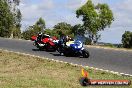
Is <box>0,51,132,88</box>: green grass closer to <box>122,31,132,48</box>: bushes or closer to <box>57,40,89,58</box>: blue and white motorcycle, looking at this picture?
<box>57,40,89,58</box>: blue and white motorcycle

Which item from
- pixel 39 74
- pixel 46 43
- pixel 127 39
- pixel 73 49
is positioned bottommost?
pixel 39 74

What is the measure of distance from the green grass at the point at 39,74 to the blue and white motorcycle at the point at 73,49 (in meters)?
3.18

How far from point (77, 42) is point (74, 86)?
453 inches

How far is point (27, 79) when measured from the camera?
1341cm

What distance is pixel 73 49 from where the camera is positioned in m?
23.4

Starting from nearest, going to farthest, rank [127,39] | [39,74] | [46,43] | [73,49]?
[39,74] → [73,49] → [46,43] → [127,39]

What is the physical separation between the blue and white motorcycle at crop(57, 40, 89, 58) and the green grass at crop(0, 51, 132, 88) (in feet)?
10.4

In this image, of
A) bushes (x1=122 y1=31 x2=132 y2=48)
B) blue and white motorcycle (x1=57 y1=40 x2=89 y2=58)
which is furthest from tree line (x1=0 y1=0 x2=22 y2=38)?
blue and white motorcycle (x1=57 y1=40 x2=89 y2=58)

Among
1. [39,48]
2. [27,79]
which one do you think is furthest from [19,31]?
[27,79]

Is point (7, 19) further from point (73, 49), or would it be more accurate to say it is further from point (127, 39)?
point (73, 49)

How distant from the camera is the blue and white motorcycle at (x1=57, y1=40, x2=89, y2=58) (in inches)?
896

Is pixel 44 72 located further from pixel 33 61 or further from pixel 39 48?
pixel 39 48

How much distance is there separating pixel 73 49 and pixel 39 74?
28.2 feet

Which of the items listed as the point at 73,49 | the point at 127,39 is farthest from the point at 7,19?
the point at 73,49
